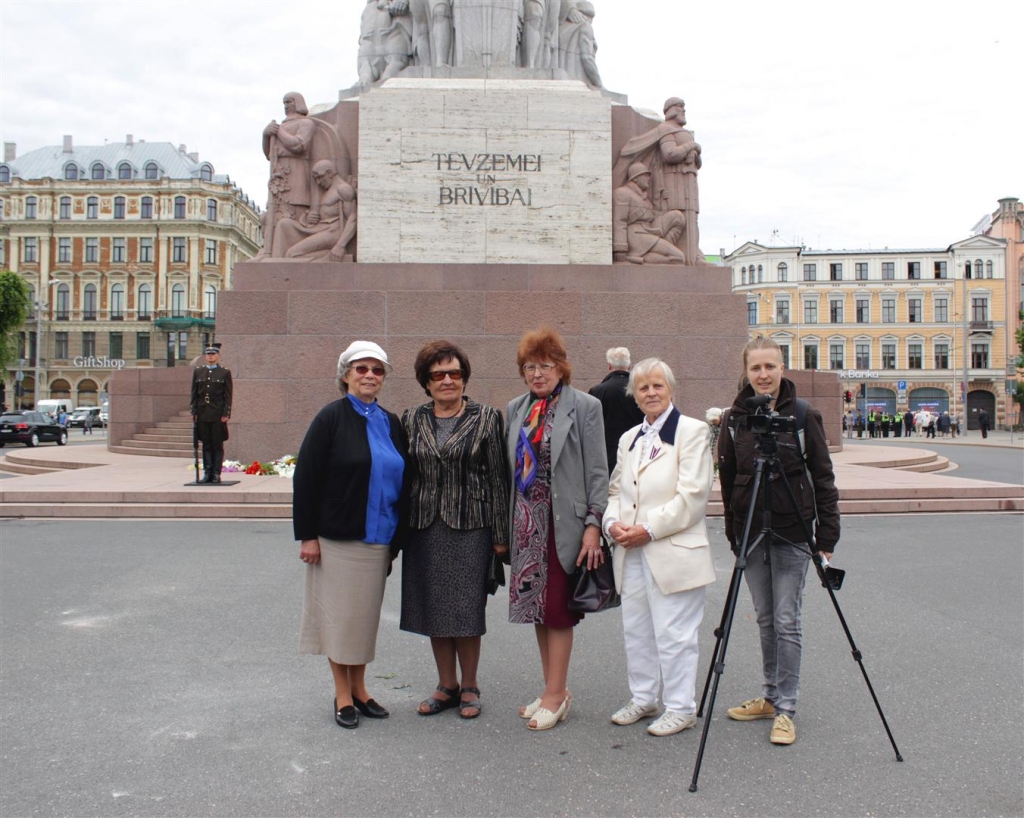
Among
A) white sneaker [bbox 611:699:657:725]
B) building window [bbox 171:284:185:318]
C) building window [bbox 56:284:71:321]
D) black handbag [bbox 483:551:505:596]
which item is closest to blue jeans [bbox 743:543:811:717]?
white sneaker [bbox 611:699:657:725]

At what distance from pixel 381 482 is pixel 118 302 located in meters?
79.3

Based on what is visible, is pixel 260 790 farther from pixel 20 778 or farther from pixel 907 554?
pixel 907 554

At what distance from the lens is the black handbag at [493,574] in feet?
13.4

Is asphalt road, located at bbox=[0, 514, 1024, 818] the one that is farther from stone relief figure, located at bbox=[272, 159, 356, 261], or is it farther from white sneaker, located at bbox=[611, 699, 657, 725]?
stone relief figure, located at bbox=[272, 159, 356, 261]

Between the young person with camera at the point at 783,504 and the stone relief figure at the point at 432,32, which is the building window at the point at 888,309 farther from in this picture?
the young person with camera at the point at 783,504

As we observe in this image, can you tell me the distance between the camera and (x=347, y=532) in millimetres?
3955

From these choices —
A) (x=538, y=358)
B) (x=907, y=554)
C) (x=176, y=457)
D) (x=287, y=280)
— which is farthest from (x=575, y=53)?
(x=538, y=358)

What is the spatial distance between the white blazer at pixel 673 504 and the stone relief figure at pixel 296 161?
1176cm

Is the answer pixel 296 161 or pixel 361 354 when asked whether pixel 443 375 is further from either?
pixel 296 161

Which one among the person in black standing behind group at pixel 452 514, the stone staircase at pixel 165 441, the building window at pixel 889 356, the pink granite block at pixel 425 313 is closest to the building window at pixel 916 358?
the building window at pixel 889 356

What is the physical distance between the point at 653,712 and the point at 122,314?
79.4 metres

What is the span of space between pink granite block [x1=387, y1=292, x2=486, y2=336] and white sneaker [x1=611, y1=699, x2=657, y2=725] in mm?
10097

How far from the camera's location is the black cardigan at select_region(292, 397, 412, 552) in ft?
13.0

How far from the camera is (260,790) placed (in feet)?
10.8
